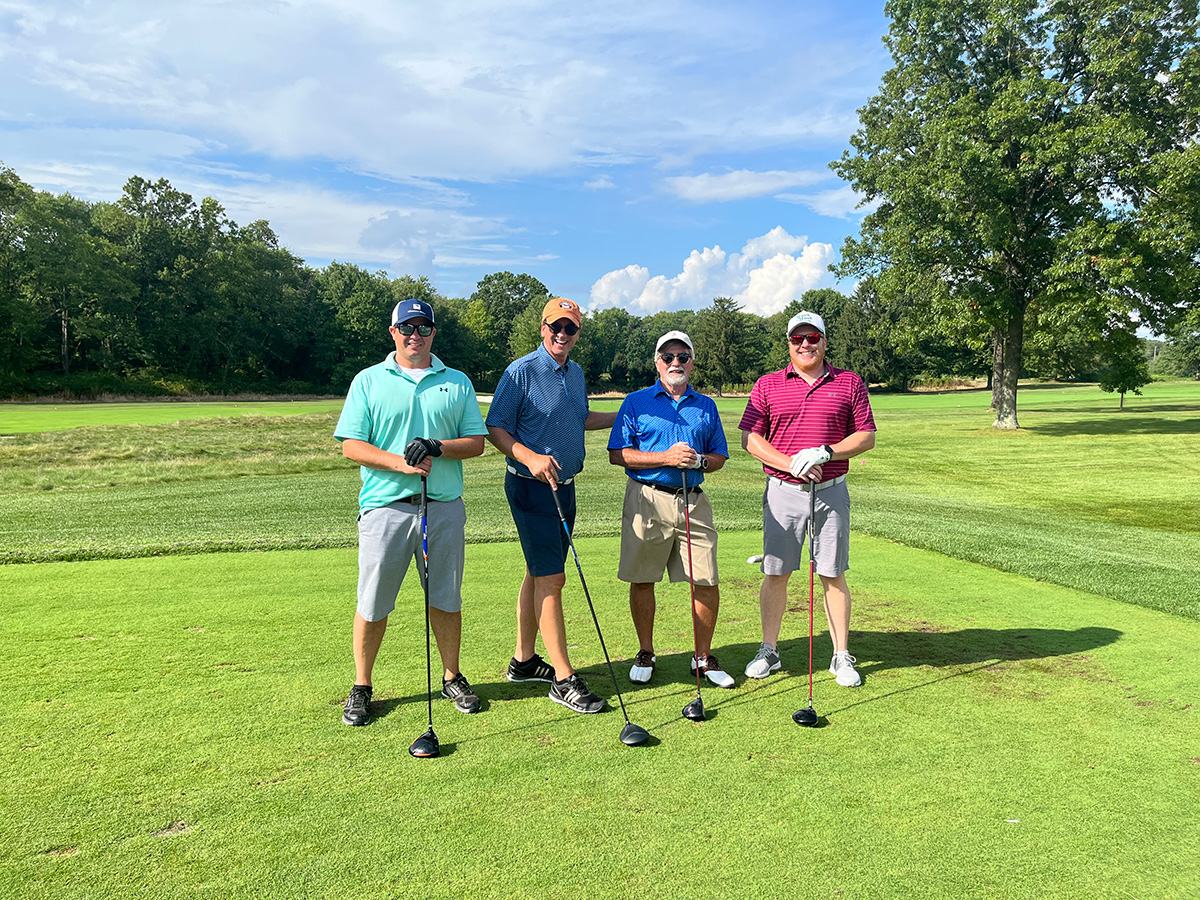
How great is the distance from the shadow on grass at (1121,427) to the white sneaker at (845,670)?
2584 centimetres

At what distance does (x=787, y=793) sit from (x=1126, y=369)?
34174 mm

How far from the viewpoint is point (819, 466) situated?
14.4 ft

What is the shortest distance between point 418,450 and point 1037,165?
2688 cm

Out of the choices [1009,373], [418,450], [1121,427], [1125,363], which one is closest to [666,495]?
[418,450]

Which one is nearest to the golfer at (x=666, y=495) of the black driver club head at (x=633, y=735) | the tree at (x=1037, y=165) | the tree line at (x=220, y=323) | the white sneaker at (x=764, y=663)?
the white sneaker at (x=764, y=663)

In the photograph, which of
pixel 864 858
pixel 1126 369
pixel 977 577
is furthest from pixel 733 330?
pixel 864 858

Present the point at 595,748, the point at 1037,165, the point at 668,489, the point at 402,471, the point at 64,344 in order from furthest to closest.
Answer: the point at 64,344, the point at 1037,165, the point at 668,489, the point at 402,471, the point at 595,748

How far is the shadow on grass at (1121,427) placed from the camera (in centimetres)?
2567

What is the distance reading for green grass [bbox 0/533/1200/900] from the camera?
7.92 ft

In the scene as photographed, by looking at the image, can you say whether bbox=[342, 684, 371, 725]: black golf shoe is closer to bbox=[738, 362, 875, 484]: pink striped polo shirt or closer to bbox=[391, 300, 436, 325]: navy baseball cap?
bbox=[391, 300, 436, 325]: navy baseball cap

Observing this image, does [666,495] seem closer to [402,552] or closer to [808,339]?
[808,339]

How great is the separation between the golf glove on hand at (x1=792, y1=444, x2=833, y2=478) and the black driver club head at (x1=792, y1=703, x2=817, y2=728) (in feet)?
4.45

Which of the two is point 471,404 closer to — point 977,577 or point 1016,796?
point 1016,796

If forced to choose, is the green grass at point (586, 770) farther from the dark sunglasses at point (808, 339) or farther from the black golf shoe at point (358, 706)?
the dark sunglasses at point (808, 339)
